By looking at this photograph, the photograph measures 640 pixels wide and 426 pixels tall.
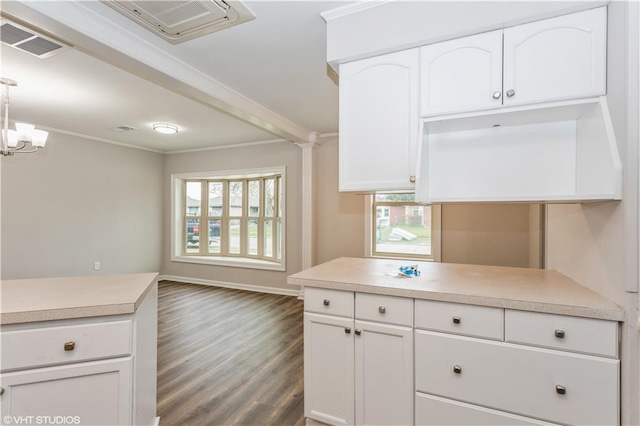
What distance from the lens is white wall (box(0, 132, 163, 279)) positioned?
13.7 ft

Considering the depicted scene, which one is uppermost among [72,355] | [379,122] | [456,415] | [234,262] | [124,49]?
[124,49]

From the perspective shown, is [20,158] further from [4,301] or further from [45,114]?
[4,301]

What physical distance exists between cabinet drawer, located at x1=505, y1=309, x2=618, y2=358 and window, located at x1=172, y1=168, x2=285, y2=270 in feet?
13.1

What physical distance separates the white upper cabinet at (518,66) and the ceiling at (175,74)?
0.75 meters

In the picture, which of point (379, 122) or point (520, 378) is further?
point (379, 122)

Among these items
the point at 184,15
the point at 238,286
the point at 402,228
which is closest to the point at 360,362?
the point at 184,15

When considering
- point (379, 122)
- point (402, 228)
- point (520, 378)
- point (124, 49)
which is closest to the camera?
point (520, 378)

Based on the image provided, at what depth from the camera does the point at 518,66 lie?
1549 mm

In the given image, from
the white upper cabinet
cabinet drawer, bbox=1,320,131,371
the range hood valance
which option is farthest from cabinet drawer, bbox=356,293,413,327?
cabinet drawer, bbox=1,320,131,371

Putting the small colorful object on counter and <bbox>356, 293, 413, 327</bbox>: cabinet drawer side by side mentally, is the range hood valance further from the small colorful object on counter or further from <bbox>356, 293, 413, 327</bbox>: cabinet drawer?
<bbox>356, 293, 413, 327</bbox>: cabinet drawer

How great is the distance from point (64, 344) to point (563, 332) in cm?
215

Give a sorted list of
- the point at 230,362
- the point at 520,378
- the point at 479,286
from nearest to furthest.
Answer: the point at 520,378 < the point at 479,286 < the point at 230,362

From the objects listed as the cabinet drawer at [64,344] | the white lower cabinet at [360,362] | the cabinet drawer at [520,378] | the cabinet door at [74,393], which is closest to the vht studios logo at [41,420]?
the cabinet door at [74,393]

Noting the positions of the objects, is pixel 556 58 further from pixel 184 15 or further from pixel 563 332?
pixel 184 15
